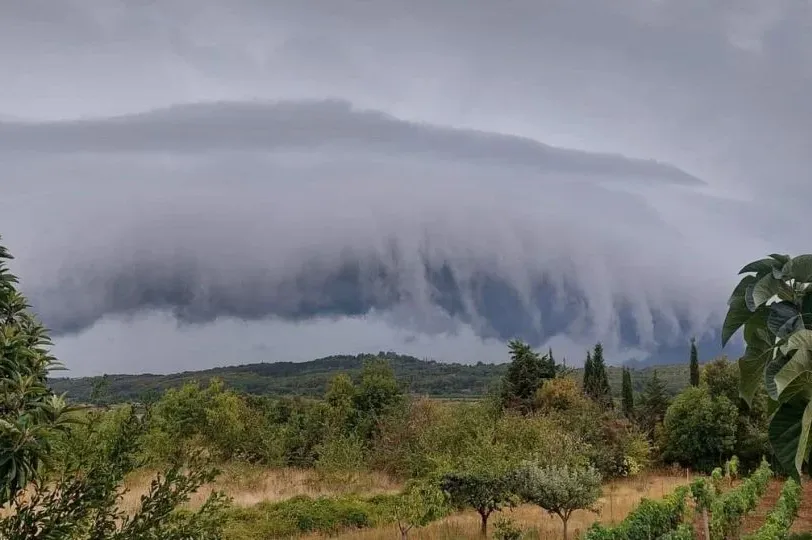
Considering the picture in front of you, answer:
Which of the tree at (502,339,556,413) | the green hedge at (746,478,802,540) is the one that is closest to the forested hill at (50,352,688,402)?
the tree at (502,339,556,413)

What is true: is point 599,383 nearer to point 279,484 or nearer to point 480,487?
point 279,484

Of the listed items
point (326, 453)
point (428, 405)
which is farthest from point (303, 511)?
point (428, 405)

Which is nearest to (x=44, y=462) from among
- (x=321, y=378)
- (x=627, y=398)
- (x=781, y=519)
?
(x=781, y=519)

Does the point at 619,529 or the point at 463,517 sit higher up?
the point at 619,529

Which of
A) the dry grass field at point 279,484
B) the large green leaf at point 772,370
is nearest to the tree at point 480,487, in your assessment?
the dry grass field at point 279,484

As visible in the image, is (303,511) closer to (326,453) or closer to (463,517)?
(463,517)

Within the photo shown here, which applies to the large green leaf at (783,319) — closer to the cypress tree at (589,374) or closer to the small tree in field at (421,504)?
the small tree in field at (421,504)
